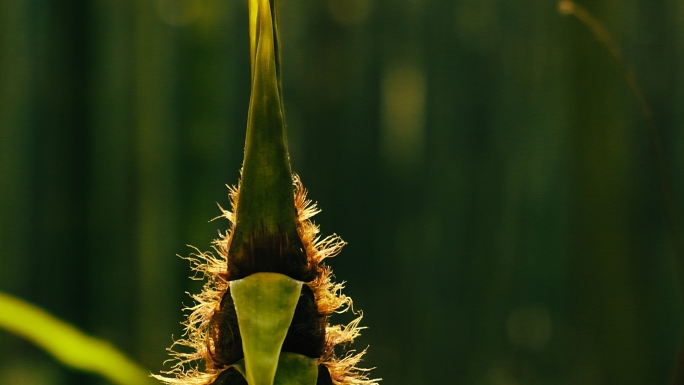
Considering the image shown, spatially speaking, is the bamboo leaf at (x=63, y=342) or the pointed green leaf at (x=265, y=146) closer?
the pointed green leaf at (x=265, y=146)

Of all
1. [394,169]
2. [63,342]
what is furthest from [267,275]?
[394,169]

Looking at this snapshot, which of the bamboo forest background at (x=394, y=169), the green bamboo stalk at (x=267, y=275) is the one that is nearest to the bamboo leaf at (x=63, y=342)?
the green bamboo stalk at (x=267, y=275)

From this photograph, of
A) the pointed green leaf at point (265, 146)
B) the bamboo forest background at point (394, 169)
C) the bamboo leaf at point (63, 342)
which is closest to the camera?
the pointed green leaf at point (265, 146)

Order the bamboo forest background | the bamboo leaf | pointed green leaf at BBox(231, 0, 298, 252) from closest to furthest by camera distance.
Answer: pointed green leaf at BBox(231, 0, 298, 252) → the bamboo leaf → the bamboo forest background

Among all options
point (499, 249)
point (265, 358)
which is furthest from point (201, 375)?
point (499, 249)

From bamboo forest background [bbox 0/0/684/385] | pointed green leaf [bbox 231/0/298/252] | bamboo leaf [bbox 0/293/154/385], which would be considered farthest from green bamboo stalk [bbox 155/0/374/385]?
bamboo forest background [bbox 0/0/684/385]

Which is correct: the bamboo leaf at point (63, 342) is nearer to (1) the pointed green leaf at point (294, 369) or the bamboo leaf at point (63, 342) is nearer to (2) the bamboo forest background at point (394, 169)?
(1) the pointed green leaf at point (294, 369)

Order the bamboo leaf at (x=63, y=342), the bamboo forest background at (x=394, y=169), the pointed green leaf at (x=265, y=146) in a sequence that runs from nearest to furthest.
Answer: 1. the pointed green leaf at (x=265, y=146)
2. the bamboo leaf at (x=63, y=342)
3. the bamboo forest background at (x=394, y=169)

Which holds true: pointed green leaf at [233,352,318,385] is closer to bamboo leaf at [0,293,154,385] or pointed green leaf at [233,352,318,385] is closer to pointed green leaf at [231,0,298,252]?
pointed green leaf at [231,0,298,252]
